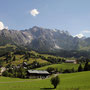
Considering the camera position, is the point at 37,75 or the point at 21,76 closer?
the point at 21,76

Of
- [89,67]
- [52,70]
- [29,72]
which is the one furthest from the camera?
[52,70]

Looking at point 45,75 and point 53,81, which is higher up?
point 53,81

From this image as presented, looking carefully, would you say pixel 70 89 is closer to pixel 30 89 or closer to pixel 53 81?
pixel 53 81

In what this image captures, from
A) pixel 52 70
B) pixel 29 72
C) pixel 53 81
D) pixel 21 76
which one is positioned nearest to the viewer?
pixel 53 81

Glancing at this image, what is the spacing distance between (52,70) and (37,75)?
36239 millimetres

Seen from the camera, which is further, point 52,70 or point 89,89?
point 52,70

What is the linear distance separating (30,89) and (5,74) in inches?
2949

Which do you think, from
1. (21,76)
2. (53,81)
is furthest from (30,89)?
(21,76)

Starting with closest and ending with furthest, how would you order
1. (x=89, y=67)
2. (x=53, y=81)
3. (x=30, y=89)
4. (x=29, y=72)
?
(x=30, y=89) < (x=53, y=81) < (x=29, y=72) < (x=89, y=67)

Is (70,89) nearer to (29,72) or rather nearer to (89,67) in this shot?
(29,72)

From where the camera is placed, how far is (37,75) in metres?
118

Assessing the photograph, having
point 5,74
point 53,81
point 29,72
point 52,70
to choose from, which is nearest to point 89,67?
point 52,70

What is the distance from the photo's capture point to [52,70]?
15112 cm

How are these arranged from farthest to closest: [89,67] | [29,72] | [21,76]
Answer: [89,67], [29,72], [21,76]
